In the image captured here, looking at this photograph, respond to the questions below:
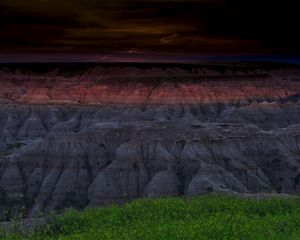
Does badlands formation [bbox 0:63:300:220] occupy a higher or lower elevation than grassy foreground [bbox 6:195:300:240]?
lower

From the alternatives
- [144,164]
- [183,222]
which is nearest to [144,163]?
[144,164]

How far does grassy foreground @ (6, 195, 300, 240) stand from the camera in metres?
18.2

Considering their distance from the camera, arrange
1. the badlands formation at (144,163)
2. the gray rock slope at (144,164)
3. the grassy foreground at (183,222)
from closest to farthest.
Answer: the grassy foreground at (183,222), the badlands formation at (144,163), the gray rock slope at (144,164)

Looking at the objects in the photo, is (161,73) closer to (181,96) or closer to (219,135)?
(181,96)

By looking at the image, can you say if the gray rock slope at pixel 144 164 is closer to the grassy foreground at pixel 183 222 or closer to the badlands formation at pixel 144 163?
the badlands formation at pixel 144 163

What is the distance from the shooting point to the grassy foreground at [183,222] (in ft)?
59.7

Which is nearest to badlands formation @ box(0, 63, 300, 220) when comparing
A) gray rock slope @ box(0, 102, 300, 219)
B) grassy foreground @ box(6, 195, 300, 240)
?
gray rock slope @ box(0, 102, 300, 219)

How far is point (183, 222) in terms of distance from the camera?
20.0 m

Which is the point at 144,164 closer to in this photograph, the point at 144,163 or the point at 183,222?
the point at 144,163

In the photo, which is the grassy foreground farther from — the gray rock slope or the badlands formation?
the gray rock slope

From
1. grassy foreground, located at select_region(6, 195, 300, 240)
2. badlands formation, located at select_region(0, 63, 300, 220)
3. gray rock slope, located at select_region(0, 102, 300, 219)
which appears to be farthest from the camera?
gray rock slope, located at select_region(0, 102, 300, 219)

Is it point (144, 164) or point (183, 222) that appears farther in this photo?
point (144, 164)

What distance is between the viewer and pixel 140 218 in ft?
72.6

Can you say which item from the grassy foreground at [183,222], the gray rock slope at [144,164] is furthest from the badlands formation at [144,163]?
the grassy foreground at [183,222]
